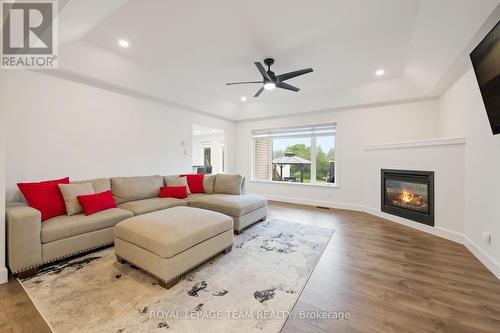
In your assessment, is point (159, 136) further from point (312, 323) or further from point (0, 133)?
point (312, 323)

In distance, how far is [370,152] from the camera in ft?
15.0

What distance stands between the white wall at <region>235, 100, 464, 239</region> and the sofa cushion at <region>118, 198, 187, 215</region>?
11.0 feet

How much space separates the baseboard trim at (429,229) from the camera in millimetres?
2255

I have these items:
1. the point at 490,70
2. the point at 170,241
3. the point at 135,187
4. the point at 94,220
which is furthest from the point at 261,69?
the point at 94,220

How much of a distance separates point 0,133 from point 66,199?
1.04 metres

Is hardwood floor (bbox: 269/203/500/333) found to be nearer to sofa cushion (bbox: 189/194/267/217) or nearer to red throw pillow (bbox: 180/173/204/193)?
sofa cushion (bbox: 189/194/267/217)

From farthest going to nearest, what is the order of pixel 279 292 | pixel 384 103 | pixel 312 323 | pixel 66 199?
pixel 384 103
pixel 66 199
pixel 279 292
pixel 312 323

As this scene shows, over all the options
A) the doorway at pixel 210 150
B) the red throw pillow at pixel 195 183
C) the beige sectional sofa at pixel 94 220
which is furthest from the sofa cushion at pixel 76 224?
the doorway at pixel 210 150

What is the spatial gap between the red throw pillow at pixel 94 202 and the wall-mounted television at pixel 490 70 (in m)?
4.75

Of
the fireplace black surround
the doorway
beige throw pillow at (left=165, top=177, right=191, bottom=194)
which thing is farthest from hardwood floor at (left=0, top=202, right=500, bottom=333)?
the doorway

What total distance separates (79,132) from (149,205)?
1.68 meters

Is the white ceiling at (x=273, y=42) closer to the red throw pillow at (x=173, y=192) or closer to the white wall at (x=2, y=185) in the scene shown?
the white wall at (x=2, y=185)

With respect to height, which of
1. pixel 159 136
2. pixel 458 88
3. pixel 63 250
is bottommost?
pixel 63 250

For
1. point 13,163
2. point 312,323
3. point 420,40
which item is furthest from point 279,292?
point 13,163
